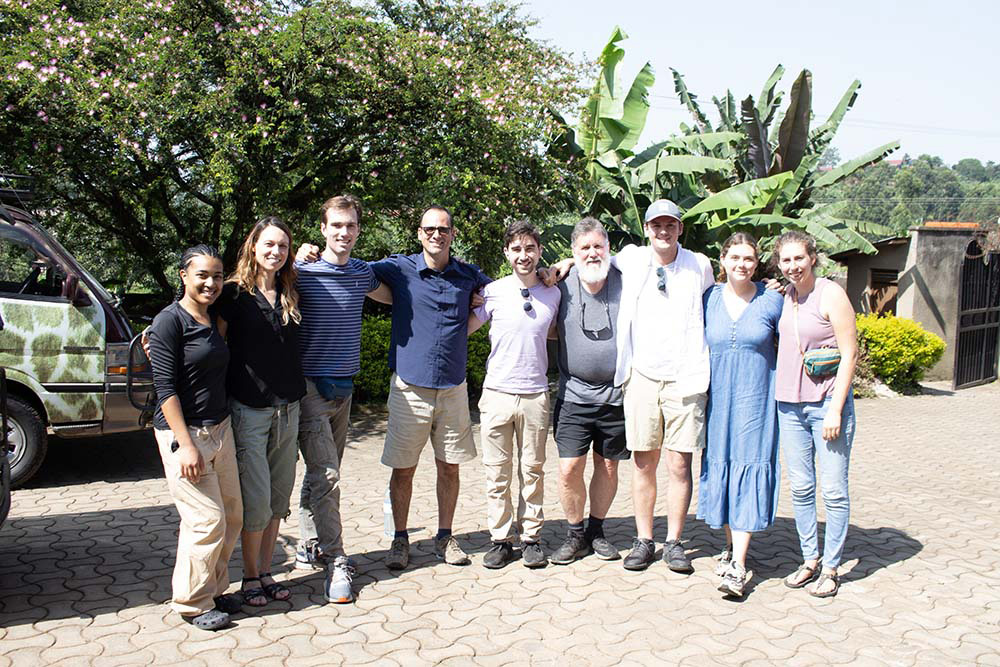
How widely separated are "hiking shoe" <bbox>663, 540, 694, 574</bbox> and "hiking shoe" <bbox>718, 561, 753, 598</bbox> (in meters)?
0.27

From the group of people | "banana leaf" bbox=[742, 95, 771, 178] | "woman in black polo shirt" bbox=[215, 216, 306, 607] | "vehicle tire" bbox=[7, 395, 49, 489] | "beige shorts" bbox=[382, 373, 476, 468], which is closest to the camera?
"woman in black polo shirt" bbox=[215, 216, 306, 607]

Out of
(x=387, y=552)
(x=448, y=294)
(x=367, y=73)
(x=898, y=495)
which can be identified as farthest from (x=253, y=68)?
(x=898, y=495)

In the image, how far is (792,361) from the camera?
15.5ft

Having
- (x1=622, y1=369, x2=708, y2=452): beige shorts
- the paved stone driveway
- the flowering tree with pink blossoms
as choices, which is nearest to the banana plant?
the flowering tree with pink blossoms

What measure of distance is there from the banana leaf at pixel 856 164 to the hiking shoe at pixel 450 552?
31.7 feet

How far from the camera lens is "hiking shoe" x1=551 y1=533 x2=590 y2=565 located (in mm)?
5086

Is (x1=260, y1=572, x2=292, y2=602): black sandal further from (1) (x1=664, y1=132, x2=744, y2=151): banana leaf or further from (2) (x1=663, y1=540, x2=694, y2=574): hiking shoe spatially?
(1) (x1=664, y1=132, x2=744, y2=151): banana leaf

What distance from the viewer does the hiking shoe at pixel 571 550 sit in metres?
5.09

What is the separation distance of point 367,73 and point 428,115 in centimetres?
82

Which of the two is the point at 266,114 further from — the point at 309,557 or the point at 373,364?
the point at 309,557

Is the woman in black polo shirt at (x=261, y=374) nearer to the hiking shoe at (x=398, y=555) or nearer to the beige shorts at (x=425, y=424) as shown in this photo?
the beige shorts at (x=425, y=424)

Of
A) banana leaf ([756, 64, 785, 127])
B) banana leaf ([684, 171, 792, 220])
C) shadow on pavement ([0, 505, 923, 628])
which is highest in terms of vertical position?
banana leaf ([756, 64, 785, 127])

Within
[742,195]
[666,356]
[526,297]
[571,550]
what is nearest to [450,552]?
[571,550]

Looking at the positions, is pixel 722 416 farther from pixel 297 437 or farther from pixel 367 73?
pixel 367 73
